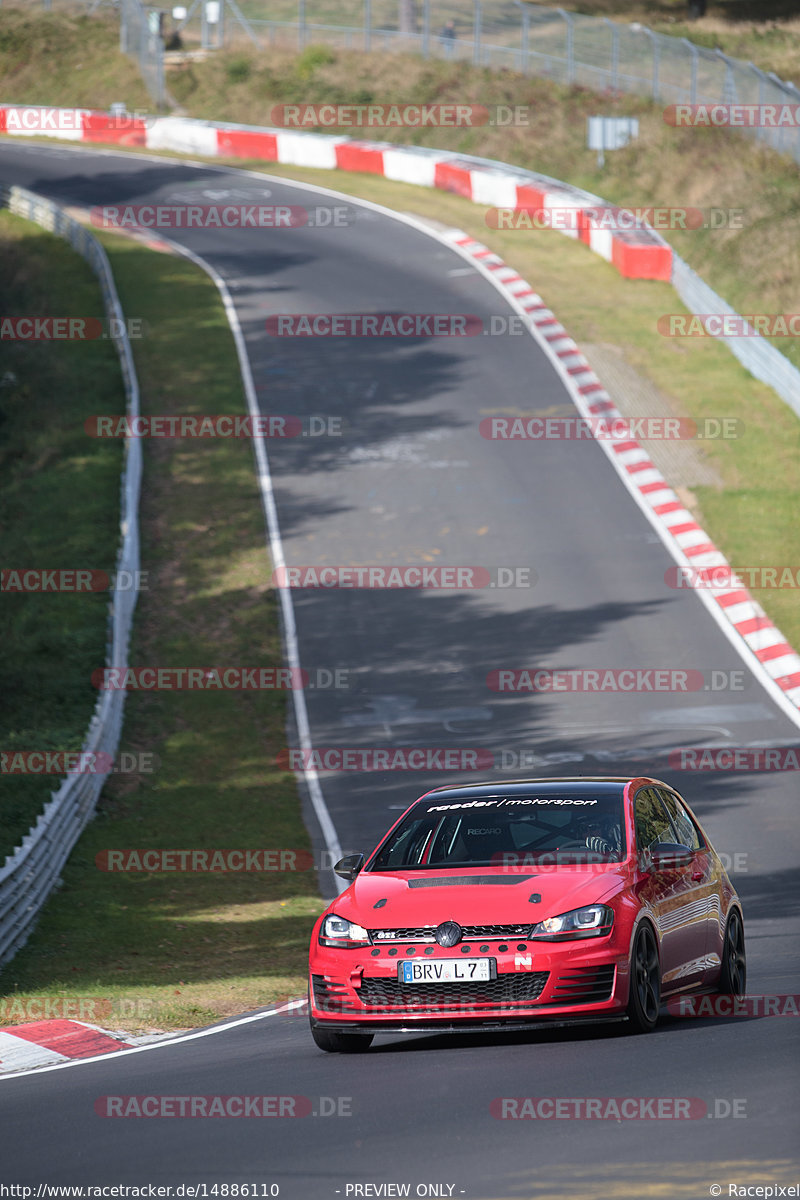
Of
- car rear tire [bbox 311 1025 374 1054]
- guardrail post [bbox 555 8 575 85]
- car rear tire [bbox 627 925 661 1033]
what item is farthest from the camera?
guardrail post [bbox 555 8 575 85]

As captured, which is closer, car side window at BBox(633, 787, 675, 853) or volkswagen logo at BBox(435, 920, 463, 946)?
volkswagen logo at BBox(435, 920, 463, 946)

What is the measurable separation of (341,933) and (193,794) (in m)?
10.7

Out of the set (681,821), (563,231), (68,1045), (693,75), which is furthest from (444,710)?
(693,75)

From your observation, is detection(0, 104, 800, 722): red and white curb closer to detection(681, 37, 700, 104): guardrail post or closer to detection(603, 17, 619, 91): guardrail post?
detection(681, 37, 700, 104): guardrail post

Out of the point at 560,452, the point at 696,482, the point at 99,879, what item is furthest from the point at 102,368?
the point at 99,879

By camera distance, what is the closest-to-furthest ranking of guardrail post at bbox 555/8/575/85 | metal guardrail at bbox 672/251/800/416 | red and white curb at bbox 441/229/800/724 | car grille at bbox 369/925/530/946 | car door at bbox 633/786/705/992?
car grille at bbox 369/925/530/946, car door at bbox 633/786/705/992, red and white curb at bbox 441/229/800/724, metal guardrail at bbox 672/251/800/416, guardrail post at bbox 555/8/575/85

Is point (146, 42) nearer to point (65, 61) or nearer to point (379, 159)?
point (65, 61)

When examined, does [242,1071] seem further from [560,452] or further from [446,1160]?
[560,452]

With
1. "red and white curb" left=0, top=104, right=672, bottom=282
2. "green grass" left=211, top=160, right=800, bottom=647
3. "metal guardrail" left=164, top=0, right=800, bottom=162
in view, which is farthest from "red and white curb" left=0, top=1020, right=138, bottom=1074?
"metal guardrail" left=164, top=0, right=800, bottom=162

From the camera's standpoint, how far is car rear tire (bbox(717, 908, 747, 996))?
10.5m

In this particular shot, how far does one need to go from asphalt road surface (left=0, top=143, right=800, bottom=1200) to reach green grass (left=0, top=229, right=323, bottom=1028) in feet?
2.45

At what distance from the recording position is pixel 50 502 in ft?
93.7

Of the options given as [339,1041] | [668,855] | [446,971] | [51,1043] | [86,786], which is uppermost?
[668,855]

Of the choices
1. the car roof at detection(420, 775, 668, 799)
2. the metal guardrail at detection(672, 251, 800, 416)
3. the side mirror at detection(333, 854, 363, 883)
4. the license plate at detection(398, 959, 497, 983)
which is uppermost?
the car roof at detection(420, 775, 668, 799)
